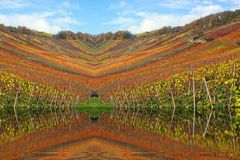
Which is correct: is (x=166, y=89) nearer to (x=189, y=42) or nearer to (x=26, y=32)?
(x=189, y=42)

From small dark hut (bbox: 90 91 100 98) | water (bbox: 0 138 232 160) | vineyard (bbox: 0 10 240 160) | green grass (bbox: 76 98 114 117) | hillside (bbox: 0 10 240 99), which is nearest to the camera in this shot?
water (bbox: 0 138 232 160)

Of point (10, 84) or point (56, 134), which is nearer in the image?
point (56, 134)

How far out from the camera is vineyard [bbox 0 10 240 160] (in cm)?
2159

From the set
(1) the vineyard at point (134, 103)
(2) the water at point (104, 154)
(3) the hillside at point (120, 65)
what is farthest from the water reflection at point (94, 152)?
(3) the hillside at point (120, 65)

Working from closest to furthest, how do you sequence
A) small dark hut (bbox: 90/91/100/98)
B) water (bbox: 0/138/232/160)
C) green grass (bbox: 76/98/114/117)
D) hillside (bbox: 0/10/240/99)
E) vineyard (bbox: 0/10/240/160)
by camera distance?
water (bbox: 0/138/232/160), vineyard (bbox: 0/10/240/160), green grass (bbox: 76/98/114/117), small dark hut (bbox: 90/91/100/98), hillside (bbox: 0/10/240/99)

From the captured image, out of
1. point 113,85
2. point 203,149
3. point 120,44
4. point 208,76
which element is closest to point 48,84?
point 113,85

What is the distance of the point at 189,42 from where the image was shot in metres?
119

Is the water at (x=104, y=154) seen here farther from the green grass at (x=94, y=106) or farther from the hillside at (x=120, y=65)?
the green grass at (x=94, y=106)

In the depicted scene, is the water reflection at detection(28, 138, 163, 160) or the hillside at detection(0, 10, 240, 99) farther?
the hillside at detection(0, 10, 240, 99)

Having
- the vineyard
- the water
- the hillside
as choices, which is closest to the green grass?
the vineyard

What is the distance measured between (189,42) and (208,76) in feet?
207

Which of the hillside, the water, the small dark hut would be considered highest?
the hillside

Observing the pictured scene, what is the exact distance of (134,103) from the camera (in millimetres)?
60188

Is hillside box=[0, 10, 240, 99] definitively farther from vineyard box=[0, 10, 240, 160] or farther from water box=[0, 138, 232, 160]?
water box=[0, 138, 232, 160]
